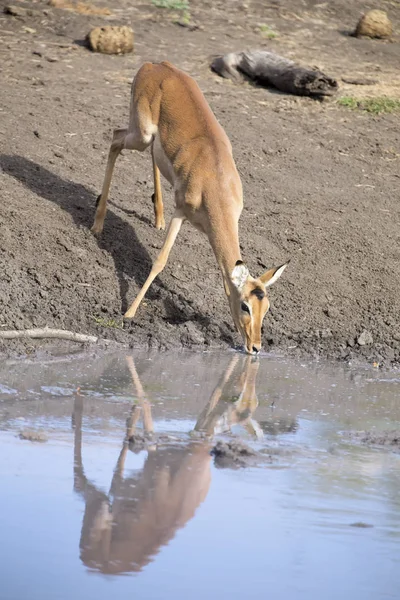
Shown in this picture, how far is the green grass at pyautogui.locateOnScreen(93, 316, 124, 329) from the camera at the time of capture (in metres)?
8.22

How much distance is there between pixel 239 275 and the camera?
24.9 ft

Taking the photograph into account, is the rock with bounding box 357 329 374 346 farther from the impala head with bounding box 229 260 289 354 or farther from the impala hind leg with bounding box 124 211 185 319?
the impala hind leg with bounding box 124 211 185 319

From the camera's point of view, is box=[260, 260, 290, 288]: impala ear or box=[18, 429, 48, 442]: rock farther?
box=[260, 260, 290, 288]: impala ear

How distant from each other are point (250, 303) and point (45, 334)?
1594 mm

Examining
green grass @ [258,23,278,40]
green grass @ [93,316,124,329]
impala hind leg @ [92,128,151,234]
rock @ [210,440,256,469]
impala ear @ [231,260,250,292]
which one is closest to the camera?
rock @ [210,440,256,469]

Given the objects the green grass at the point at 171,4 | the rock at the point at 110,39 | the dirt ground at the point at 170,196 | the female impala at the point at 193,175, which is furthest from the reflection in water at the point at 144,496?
the green grass at the point at 171,4

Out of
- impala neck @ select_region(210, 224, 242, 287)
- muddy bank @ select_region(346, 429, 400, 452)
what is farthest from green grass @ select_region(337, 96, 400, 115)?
muddy bank @ select_region(346, 429, 400, 452)

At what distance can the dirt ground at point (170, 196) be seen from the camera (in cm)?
850

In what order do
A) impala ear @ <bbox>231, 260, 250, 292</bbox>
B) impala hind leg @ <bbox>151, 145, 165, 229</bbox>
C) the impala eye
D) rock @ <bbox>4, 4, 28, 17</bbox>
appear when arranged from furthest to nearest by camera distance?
1. rock @ <bbox>4, 4, 28, 17</bbox>
2. impala hind leg @ <bbox>151, 145, 165, 229</bbox>
3. the impala eye
4. impala ear @ <bbox>231, 260, 250, 292</bbox>

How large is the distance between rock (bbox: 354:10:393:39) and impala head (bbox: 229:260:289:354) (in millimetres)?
9243

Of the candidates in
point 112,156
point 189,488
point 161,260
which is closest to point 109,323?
point 161,260

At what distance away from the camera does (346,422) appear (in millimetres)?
6320

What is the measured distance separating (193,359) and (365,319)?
1.88m

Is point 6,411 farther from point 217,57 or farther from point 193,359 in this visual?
point 217,57
